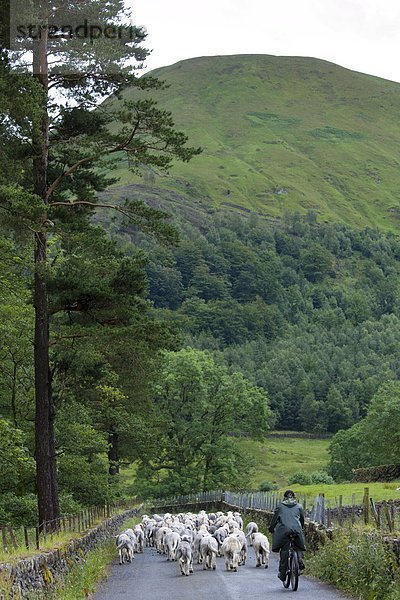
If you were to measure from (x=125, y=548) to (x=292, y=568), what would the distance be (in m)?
9.87

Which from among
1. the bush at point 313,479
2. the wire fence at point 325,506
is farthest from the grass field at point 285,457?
the wire fence at point 325,506

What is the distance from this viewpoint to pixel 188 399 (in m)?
85.9

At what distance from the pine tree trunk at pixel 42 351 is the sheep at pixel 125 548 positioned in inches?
85.0

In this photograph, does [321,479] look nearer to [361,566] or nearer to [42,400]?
[42,400]

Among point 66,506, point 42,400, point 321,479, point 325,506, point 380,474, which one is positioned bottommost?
point 321,479

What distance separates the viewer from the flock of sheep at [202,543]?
23.1m

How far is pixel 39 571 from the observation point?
53.8 feet

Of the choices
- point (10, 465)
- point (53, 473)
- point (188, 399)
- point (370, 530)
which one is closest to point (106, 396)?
point (10, 465)

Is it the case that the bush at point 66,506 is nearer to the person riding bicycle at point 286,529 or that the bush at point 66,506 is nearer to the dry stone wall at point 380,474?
the person riding bicycle at point 286,529

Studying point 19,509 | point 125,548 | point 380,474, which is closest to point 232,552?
point 125,548

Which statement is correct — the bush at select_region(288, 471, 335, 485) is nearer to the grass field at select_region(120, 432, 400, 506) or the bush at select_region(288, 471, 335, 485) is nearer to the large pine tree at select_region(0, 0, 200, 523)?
the grass field at select_region(120, 432, 400, 506)

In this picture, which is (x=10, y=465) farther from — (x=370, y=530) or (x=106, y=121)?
(x=370, y=530)

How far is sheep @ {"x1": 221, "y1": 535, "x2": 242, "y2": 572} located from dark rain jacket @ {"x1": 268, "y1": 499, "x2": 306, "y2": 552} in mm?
3664

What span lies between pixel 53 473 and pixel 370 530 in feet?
37.1
